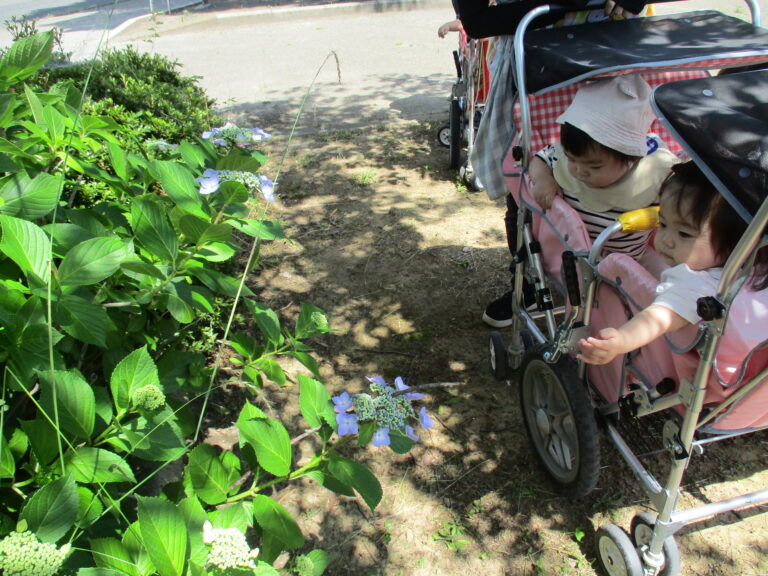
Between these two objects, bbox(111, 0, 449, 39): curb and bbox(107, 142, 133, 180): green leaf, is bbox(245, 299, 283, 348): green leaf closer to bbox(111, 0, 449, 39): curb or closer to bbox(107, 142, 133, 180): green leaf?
bbox(107, 142, 133, 180): green leaf

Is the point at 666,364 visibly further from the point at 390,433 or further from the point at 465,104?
the point at 465,104

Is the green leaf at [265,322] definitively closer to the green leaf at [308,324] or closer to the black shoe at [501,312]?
the green leaf at [308,324]

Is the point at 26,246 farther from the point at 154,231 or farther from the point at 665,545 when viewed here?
the point at 665,545

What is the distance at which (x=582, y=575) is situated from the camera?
1996 millimetres

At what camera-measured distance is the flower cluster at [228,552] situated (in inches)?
34.9

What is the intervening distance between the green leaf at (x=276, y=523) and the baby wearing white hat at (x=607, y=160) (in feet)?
4.84

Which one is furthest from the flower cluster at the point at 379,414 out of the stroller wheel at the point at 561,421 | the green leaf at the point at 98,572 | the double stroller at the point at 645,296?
the stroller wheel at the point at 561,421

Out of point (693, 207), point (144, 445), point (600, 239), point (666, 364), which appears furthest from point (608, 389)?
point (144, 445)

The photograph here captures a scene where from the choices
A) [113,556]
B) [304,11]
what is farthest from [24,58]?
[304,11]

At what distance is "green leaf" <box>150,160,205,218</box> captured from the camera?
134 cm

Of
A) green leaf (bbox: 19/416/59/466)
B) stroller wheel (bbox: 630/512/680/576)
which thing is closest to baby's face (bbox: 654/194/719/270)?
stroller wheel (bbox: 630/512/680/576)

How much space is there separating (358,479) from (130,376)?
0.51 metres

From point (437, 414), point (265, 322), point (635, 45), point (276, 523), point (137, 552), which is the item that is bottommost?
point (437, 414)

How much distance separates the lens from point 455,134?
455cm
